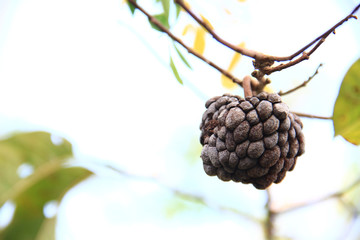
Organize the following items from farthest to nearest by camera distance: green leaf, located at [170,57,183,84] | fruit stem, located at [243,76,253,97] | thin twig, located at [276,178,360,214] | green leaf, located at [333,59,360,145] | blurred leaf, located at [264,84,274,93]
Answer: thin twig, located at [276,178,360,214]
blurred leaf, located at [264,84,274,93]
green leaf, located at [170,57,183,84]
fruit stem, located at [243,76,253,97]
green leaf, located at [333,59,360,145]

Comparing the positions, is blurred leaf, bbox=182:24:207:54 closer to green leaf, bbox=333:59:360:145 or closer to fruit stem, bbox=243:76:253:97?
fruit stem, bbox=243:76:253:97

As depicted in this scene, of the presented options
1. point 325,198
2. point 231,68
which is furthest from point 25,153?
point 325,198

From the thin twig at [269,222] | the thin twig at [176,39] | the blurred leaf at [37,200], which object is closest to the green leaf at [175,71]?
the thin twig at [176,39]

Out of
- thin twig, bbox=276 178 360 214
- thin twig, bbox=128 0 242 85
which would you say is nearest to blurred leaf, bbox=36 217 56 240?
thin twig, bbox=128 0 242 85

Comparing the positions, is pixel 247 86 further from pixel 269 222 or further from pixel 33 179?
pixel 269 222

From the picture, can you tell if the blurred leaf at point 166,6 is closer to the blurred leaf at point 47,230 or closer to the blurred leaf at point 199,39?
the blurred leaf at point 199,39

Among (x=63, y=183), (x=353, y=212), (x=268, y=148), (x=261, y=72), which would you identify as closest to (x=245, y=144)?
(x=268, y=148)
